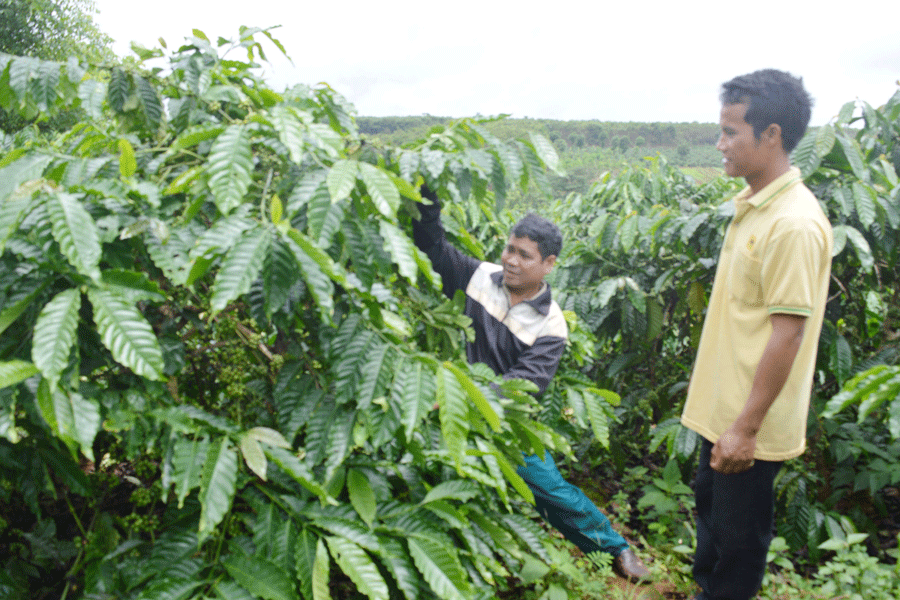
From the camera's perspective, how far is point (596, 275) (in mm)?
3426

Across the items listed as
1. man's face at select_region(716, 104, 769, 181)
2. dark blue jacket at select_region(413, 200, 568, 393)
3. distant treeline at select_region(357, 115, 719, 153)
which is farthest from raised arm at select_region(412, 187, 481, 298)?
distant treeline at select_region(357, 115, 719, 153)

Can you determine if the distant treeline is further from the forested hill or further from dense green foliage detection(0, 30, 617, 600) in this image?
dense green foliage detection(0, 30, 617, 600)

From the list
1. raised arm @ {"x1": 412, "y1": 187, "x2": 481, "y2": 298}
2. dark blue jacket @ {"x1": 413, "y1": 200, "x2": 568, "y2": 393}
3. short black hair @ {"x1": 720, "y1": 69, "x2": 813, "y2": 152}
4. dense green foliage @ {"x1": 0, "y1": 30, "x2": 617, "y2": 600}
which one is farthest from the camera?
dark blue jacket @ {"x1": 413, "y1": 200, "x2": 568, "y2": 393}

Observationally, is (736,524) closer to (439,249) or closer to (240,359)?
(439,249)

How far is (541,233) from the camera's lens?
2.25 meters

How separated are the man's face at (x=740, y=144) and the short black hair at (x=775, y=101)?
2cm

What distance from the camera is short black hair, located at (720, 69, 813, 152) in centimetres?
168

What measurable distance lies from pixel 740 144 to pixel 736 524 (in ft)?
3.61

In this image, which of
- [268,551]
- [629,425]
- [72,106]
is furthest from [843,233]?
[72,106]

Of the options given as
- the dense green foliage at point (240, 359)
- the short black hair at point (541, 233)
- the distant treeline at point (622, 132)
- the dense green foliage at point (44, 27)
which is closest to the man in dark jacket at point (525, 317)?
the short black hair at point (541, 233)

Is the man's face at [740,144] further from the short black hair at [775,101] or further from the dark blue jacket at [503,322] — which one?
the dark blue jacket at [503,322]

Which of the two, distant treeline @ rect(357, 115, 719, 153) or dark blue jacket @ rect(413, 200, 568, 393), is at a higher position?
distant treeline @ rect(357, 115, 719, 153)

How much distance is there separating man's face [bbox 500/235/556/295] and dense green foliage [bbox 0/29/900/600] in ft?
1.03

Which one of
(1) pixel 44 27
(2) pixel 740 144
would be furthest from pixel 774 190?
(1) pixel 44 27
